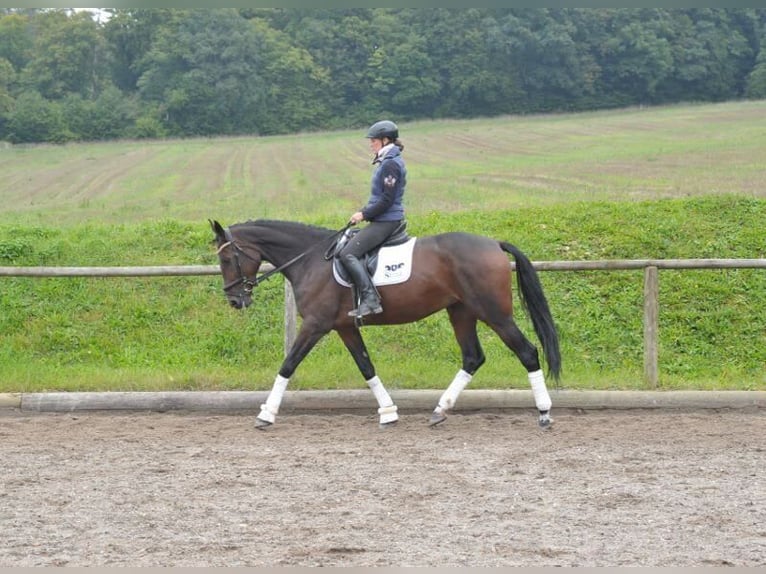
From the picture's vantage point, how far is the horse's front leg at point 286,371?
8953mm

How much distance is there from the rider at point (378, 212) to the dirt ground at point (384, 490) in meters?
1.25

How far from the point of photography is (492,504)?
6.32 metres

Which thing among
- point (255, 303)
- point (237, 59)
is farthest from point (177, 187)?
point (255, 303)

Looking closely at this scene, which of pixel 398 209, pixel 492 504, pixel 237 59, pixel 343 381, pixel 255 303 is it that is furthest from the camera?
pixel 237 59

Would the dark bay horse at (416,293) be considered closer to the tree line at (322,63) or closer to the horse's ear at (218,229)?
the horse's ear at (218,229)

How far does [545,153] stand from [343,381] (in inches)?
1089

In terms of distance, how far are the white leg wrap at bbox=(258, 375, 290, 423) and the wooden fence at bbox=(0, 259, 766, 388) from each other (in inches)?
47.4

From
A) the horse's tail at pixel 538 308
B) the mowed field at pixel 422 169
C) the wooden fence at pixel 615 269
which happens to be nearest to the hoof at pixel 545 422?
the horse's tail at pixel 538 308

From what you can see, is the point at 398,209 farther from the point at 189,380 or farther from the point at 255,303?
the point at 255,303

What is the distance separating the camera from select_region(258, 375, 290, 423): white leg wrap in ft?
29.3

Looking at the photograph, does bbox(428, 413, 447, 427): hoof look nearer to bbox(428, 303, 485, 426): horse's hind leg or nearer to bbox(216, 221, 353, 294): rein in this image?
bbox(428, 303, 485, 426): horse's hind leg

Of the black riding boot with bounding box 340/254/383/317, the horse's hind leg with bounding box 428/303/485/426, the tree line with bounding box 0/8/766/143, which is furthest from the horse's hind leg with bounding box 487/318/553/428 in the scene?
the tree line with bounding box 0/8/766/143

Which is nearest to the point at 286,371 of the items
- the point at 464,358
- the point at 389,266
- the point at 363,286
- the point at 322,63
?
the point at 363,286

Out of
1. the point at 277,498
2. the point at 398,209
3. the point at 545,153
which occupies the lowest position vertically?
the point at 545,153
